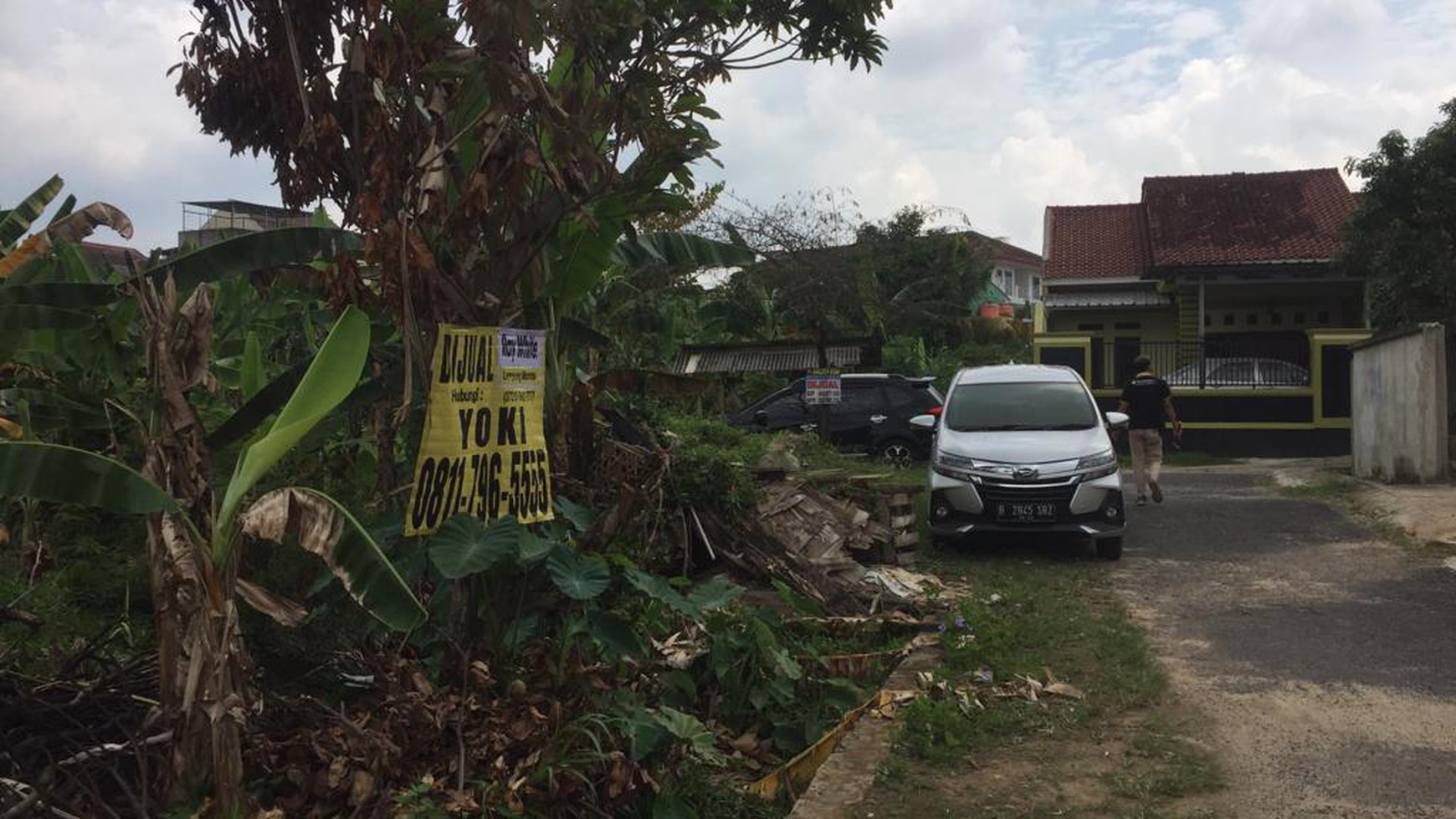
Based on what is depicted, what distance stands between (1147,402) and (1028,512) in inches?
173

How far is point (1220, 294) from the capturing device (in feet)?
98.2

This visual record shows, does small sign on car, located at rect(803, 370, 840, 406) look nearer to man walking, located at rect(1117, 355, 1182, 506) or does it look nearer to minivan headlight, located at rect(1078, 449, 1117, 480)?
minivan headlight, located at rect(1078, 449, 1117, 480)

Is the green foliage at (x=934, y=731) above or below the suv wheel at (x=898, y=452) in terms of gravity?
below

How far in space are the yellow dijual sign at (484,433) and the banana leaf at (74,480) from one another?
1397 mm

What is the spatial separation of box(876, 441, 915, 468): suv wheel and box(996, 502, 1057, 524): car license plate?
8.51 meters

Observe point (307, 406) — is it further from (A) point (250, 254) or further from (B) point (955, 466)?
(B) point (955, 466)

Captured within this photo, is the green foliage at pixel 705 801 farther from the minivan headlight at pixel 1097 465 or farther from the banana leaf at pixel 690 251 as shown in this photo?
the minivan headlight at pixel 1097 465

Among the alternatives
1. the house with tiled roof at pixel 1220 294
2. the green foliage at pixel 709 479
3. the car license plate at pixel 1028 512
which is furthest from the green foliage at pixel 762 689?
the house with tiled roof at pixel 1220 294

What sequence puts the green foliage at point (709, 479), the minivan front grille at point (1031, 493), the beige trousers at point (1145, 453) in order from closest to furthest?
1. the green foliage at point (709, 479)
2. the minivan front grille at point (1031, 493)
3. the beige trousers at point (1145, 453)

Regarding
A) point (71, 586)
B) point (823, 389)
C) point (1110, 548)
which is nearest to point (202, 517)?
point (71, 586)

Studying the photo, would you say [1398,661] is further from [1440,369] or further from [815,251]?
[815,251]

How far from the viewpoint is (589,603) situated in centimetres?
492

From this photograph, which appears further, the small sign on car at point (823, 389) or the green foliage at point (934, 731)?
the small sign on car at point (823, 389)

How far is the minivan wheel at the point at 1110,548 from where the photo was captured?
424 inches
